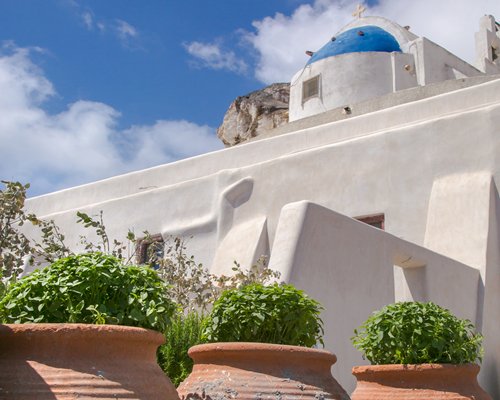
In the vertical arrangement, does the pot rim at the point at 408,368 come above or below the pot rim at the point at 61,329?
above

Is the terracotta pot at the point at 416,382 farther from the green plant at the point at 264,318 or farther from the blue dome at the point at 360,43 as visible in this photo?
the blue dome at the point at 360,43

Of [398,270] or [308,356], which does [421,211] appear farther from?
[308,356]

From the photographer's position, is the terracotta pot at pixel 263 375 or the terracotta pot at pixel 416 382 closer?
the terracotta pot at pixel 263 375

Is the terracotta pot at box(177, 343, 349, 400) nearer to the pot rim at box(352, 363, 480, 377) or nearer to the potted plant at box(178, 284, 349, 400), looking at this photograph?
the potted plant at box(178, 284, 349, 400)

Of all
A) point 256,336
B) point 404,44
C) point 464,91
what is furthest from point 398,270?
point 404,44

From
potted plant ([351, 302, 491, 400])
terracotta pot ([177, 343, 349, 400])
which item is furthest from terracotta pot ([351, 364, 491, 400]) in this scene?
terracotta pot ([177, 343, 349, 400])

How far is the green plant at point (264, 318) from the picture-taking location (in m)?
3.98

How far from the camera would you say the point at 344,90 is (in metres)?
17.2

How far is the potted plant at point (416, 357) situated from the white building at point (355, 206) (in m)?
1.86

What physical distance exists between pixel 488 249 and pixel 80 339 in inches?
293

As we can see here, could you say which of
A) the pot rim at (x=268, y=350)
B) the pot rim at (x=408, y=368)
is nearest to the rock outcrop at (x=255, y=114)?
the pot rim at (x=408, y=368)

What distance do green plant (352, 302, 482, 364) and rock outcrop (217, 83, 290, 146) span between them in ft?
62.5

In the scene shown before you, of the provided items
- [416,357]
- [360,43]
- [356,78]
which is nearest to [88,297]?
[416,357]

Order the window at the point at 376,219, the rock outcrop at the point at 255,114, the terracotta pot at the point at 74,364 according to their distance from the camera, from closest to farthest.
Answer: the terracotta pot at the point at 74,364, the window at the point at 376,219, the rock outcrop at the point at 255,114
